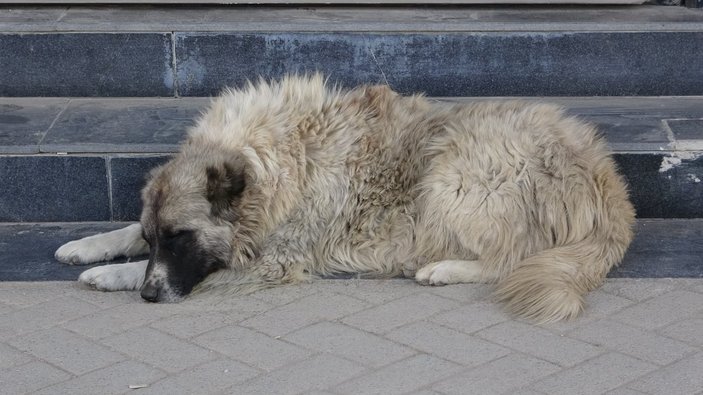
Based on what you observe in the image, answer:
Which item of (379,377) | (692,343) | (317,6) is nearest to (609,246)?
(692,343)

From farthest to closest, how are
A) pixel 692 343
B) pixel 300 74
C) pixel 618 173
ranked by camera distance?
1. pixel 300 74
2. pixel 618 173
3. pixel 692 343

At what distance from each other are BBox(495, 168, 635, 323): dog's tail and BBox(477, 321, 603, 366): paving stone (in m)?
0.11

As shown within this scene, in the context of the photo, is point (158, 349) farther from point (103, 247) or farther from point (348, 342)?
point (103, 247)

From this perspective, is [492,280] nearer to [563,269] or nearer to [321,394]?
[563,269]

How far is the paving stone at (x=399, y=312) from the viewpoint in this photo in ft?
16.3

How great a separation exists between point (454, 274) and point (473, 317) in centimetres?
41

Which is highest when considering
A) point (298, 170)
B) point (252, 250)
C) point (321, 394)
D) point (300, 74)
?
point (300, 74)

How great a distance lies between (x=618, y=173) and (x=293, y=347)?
2299 millimetres

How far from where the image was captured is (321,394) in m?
4.31

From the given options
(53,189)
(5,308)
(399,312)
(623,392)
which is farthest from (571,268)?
(53,189)

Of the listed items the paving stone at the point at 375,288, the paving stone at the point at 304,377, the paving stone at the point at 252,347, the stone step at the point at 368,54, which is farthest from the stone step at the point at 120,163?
the paving stone at the point at 304,377

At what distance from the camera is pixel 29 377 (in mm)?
4480

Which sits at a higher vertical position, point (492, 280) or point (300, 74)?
point (300, 74)

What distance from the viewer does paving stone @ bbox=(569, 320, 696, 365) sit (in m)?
4.62
